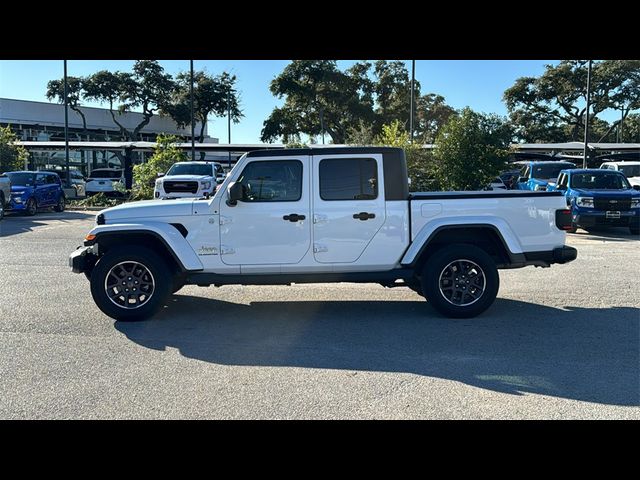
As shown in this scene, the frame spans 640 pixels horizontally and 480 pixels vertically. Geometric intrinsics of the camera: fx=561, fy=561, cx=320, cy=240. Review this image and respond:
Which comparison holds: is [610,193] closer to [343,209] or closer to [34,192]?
[343,209]

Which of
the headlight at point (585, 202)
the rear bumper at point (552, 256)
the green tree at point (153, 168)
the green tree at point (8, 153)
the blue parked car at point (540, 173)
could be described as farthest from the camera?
the green tree at point (8, 153)

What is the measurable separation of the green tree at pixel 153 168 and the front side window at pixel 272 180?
18158mm

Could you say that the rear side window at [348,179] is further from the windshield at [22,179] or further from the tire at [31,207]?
the windshield at [22,179]

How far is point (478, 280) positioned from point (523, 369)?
1.89 m

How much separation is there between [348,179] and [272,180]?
944 mm

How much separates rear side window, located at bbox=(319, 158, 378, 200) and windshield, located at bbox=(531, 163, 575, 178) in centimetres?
1516

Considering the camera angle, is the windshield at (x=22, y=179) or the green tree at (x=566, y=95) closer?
the windshield at (x=22, y=179)

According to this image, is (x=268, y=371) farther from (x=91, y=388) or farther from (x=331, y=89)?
(x=331, y=89)

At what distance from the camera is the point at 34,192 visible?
69.0 ft

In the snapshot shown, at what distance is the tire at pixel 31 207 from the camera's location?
813 inches

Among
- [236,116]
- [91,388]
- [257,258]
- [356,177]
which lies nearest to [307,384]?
[91,388]

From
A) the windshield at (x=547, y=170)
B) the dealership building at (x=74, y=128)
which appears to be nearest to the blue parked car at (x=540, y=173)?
the windshield at (x=547, y=170)

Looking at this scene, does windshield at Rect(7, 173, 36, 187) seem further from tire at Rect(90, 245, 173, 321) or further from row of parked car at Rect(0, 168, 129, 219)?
tire at Rect(90, 245, 173, 321)

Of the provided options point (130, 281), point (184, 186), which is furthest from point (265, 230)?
point (184, 186)
